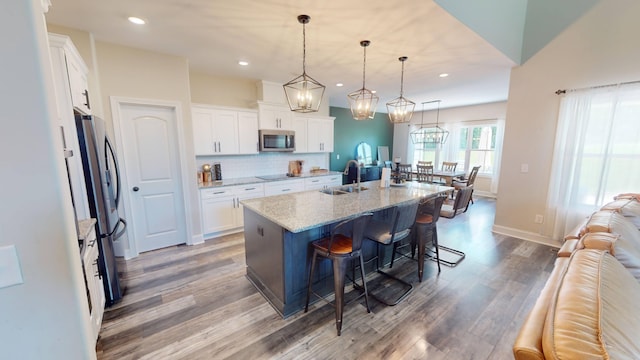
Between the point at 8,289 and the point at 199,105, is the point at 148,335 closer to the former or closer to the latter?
the point at 8,289

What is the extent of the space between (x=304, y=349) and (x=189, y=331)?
0.97 m

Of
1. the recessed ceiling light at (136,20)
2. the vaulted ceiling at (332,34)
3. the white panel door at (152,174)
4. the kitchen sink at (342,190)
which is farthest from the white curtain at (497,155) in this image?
the recessed ceiling light at (136,20)

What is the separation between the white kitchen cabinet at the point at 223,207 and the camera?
3.88m

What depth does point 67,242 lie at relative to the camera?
0.82 m

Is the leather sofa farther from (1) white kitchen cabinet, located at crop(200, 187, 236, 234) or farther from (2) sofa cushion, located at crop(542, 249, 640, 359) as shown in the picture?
(1) white kitchen cabinet, located at crop(200, 187, 236, 234)

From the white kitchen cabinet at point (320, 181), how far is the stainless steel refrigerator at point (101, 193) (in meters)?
3.17

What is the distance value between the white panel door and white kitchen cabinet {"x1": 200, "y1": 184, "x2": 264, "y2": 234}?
0.33 metres

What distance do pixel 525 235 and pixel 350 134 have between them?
5.19 meters

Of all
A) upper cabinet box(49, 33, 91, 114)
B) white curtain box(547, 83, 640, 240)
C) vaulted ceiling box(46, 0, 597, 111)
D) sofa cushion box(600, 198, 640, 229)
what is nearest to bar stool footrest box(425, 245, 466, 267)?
sofa cushion box(600, 198, 640, 229)

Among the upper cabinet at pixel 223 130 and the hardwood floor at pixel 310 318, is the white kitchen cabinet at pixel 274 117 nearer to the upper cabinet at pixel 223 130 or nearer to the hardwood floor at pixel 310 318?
the upper cabinet at pixel 223 130

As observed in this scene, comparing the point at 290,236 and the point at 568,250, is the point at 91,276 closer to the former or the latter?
the point at 290,236

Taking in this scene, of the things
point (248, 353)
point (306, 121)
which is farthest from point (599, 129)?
point (248, 353)

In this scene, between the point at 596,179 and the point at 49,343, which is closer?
the point at 49,343

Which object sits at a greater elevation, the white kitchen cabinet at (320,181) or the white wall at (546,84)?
the white wall at (546,84)
